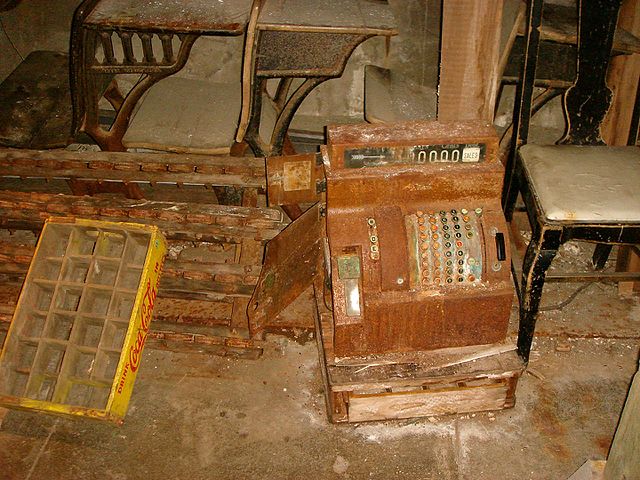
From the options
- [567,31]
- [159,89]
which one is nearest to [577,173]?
[567,31]

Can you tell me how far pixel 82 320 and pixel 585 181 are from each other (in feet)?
7.39

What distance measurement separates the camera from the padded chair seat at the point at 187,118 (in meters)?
3.05

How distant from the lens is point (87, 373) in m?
2.57

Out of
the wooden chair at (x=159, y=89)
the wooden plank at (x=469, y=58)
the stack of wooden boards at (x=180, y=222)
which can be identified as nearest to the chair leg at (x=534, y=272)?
the wooden plank at (x=469, y=58)

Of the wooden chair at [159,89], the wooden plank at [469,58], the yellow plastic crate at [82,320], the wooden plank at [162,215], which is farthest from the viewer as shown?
the wooden plank at [162,215]

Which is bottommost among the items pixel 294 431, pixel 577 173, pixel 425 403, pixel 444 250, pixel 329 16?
pixel 294 431

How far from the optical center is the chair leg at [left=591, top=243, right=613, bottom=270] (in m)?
3.10

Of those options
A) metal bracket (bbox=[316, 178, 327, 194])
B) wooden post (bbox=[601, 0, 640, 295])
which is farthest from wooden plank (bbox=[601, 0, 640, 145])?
metal bracket (bbox=[316, 178, 327, 194])

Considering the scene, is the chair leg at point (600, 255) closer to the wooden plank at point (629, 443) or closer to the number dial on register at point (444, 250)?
the number dial on register at point (444, 250)

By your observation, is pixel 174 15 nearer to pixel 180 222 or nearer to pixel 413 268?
pixel 180 222

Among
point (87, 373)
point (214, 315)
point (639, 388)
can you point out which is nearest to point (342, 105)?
point (214, 315)

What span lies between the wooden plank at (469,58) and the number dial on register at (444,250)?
2.57ft

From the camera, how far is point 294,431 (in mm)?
2436

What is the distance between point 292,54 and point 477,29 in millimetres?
879
